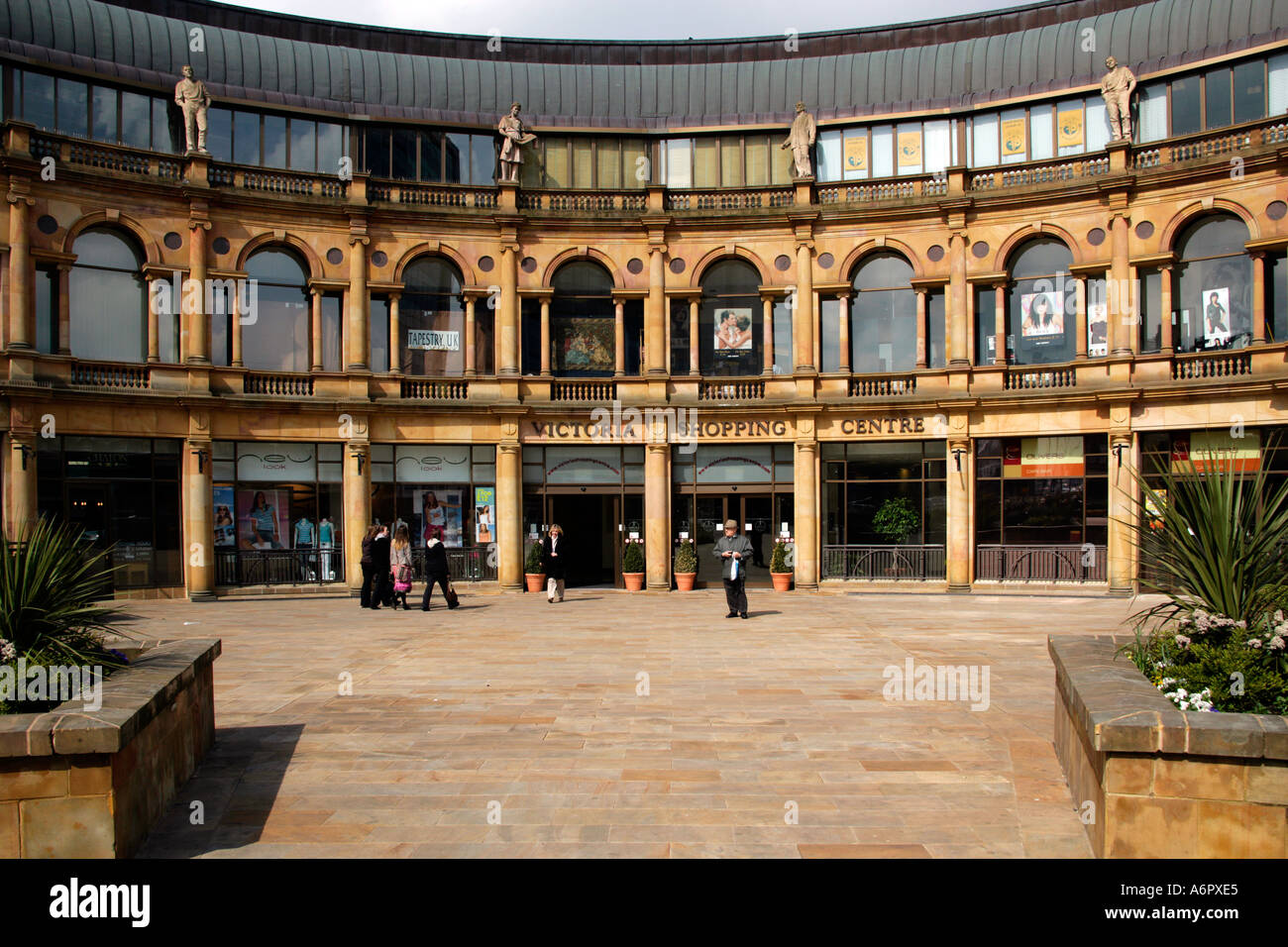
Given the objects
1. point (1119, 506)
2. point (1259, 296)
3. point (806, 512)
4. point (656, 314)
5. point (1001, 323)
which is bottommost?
point (806, 512)

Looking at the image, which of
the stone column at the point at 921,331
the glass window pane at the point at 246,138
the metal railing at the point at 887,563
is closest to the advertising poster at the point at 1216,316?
the stone column at the point at 921,331

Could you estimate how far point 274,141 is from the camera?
2617 cm

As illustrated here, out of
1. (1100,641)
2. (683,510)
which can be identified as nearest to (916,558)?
(683,510)

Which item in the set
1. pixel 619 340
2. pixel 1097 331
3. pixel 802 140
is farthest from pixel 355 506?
pixel 1097 331

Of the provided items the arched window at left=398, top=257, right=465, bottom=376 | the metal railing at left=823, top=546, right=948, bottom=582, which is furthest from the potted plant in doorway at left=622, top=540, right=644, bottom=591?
the arched window at left=398, top=257, right=465, bottom=376

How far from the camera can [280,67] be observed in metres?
27.0

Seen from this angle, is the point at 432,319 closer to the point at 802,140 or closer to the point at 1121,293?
the point at 802,140

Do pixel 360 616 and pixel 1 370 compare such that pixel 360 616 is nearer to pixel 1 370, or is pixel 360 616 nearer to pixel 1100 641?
pixel 1 370

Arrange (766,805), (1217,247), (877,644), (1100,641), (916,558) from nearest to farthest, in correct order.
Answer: (766,805) → (1100,641) → (877,644) → (1217,247) → (916,558)

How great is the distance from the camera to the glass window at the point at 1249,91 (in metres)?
23.1

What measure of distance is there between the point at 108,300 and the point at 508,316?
33.5ft

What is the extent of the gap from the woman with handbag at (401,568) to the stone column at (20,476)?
8.42m

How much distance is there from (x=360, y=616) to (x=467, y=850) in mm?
14965

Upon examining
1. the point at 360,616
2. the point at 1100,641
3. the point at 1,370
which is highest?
the point at 1,370
